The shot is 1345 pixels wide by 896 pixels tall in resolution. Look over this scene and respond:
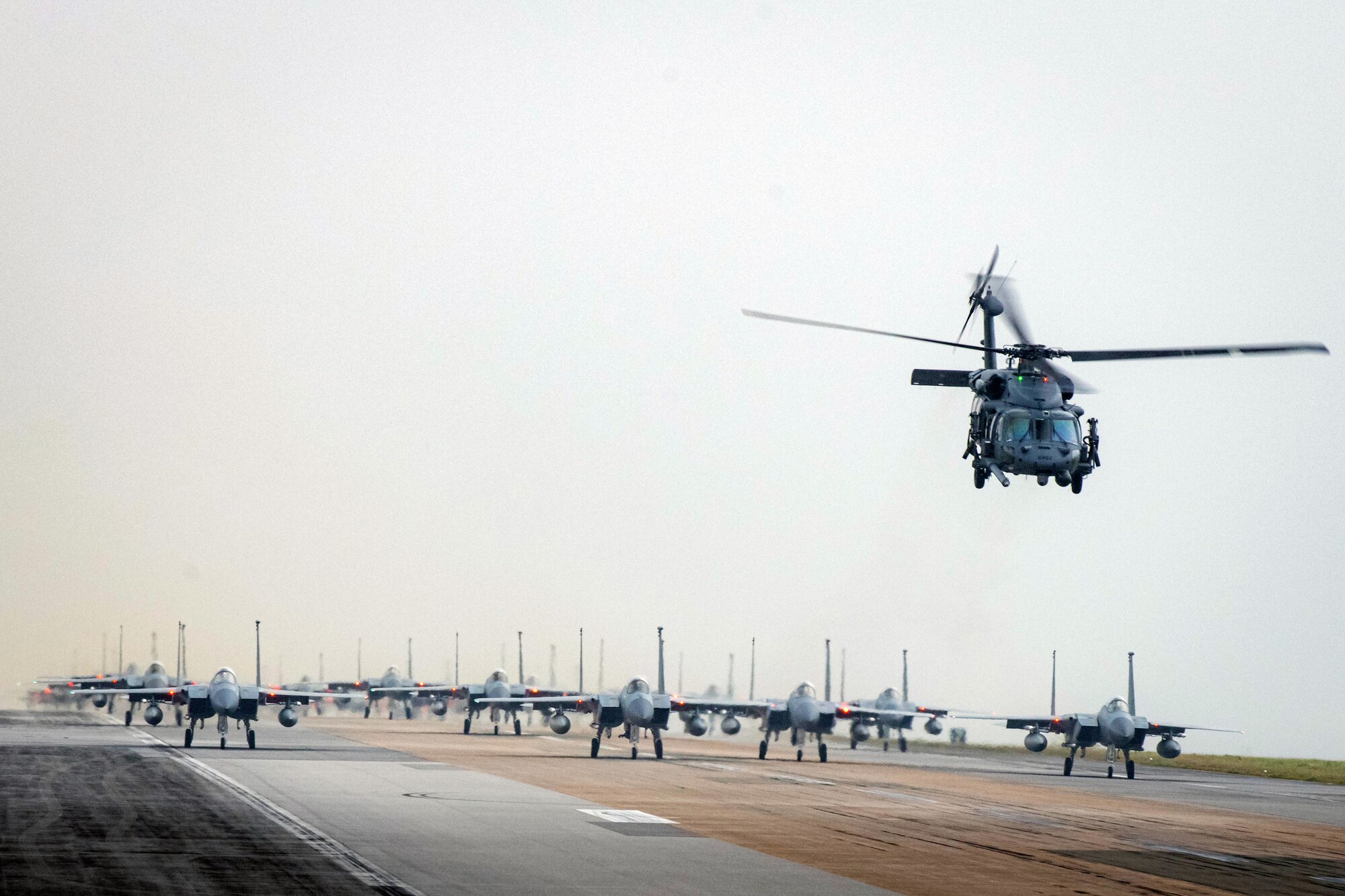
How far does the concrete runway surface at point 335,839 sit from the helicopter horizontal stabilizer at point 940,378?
13.1m

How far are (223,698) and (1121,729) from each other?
42.8 meters

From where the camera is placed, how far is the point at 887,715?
85062mm

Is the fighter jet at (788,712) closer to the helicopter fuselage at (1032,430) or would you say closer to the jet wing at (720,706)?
the jet wing at (720,706)

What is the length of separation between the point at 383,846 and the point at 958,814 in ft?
67.2

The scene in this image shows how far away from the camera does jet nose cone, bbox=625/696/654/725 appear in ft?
239

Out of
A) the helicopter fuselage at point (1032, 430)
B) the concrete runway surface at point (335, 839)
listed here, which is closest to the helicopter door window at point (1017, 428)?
the helicopter fuselage at point (1032, 430)

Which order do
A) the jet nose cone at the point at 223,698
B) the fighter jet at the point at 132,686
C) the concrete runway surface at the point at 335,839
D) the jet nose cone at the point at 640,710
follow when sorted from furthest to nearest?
the fighter jet at the point at 132,686 → the jet nose cone at the point at 640,710 → the jet nose cone at the point at 223,698 → the concrete runway surface at the point at 335,839

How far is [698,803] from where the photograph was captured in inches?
1827

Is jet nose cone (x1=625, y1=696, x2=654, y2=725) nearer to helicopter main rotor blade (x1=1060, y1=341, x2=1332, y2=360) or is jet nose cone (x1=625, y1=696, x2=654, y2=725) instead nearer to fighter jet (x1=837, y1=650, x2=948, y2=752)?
fighter jet (x1=837, y1=650, x2=948, y2=752)

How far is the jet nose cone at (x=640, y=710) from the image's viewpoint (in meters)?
72.9

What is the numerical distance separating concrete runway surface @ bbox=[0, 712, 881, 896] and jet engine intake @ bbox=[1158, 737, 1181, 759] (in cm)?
3594

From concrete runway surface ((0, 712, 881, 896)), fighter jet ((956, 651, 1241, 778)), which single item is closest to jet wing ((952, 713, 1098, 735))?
fighter jet ((956, 651, 1241, 778))

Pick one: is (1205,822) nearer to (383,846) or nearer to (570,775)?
(570,775)

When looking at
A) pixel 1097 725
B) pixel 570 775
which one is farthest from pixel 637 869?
pixel 1097 725
